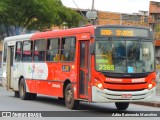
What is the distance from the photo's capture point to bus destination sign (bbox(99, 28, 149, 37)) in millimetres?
17547

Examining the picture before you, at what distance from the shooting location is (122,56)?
1727cm

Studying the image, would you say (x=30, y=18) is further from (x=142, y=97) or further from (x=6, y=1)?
(x=142, y=97)

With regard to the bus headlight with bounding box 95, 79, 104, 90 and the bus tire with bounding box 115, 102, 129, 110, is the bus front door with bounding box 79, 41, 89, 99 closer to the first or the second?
the bus headlight with bounding box 95, 79, 104, 90

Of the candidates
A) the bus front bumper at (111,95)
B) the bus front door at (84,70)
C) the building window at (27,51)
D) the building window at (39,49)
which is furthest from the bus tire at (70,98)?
the building window at (27,51)

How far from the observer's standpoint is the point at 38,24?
47.6m

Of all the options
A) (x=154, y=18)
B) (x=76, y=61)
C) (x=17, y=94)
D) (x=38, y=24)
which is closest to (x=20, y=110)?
(x=76, y=61)

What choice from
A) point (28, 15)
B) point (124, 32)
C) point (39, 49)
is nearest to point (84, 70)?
point (124, 32)

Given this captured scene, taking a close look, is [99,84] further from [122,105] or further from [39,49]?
[39,49]

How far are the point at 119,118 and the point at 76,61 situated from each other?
320cm

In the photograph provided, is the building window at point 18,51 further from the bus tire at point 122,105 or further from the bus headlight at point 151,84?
the bus headlight at point 151,84

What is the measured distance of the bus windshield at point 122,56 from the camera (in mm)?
17188

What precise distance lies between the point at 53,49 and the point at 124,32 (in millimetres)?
3853

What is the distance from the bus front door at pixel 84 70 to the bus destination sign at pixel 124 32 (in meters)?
0.79

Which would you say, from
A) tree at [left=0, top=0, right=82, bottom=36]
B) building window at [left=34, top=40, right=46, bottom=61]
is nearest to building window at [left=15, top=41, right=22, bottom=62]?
building window at [left=34, top=40, right=46, bottom=61]
